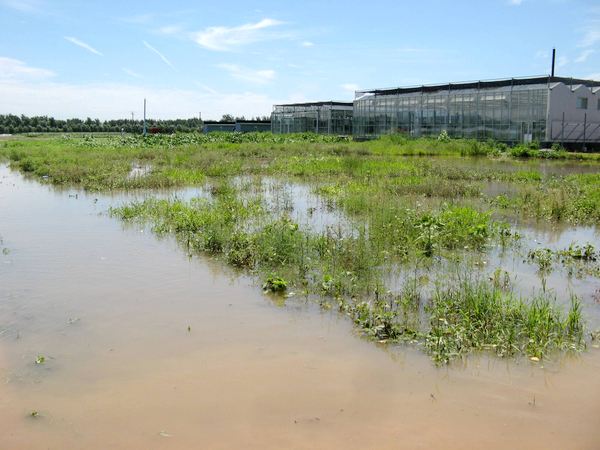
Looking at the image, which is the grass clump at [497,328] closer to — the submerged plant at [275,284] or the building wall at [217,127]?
the submerged plant at [275,284]

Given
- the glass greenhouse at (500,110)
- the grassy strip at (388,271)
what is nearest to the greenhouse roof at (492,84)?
the glass greenhouse at (500,110)

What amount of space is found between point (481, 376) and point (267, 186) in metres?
14.1

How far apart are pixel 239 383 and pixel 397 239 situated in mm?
5440

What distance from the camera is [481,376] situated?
510 centimetres

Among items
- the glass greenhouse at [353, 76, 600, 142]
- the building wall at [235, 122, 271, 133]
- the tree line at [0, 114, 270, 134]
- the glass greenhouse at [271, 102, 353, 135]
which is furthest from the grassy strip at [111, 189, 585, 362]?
the tree line at [0, 114, 270, 134]

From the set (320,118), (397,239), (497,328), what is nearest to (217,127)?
(320,118)

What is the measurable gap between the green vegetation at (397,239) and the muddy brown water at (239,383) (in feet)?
1.62

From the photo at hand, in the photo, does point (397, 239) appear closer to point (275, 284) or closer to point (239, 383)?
point (275, 284)

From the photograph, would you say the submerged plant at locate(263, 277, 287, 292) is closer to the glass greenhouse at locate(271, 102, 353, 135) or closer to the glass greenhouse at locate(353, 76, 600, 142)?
the glass greenhouse at locate(353, 76, 600, 142)

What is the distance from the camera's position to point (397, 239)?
31.7 feet

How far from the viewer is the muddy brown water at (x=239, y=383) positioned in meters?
4.24

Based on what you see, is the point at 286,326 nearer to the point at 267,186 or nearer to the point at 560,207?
the point at 560,207

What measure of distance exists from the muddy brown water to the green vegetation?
494mm

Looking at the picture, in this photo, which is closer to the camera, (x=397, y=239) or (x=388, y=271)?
(x=388, y=271)
